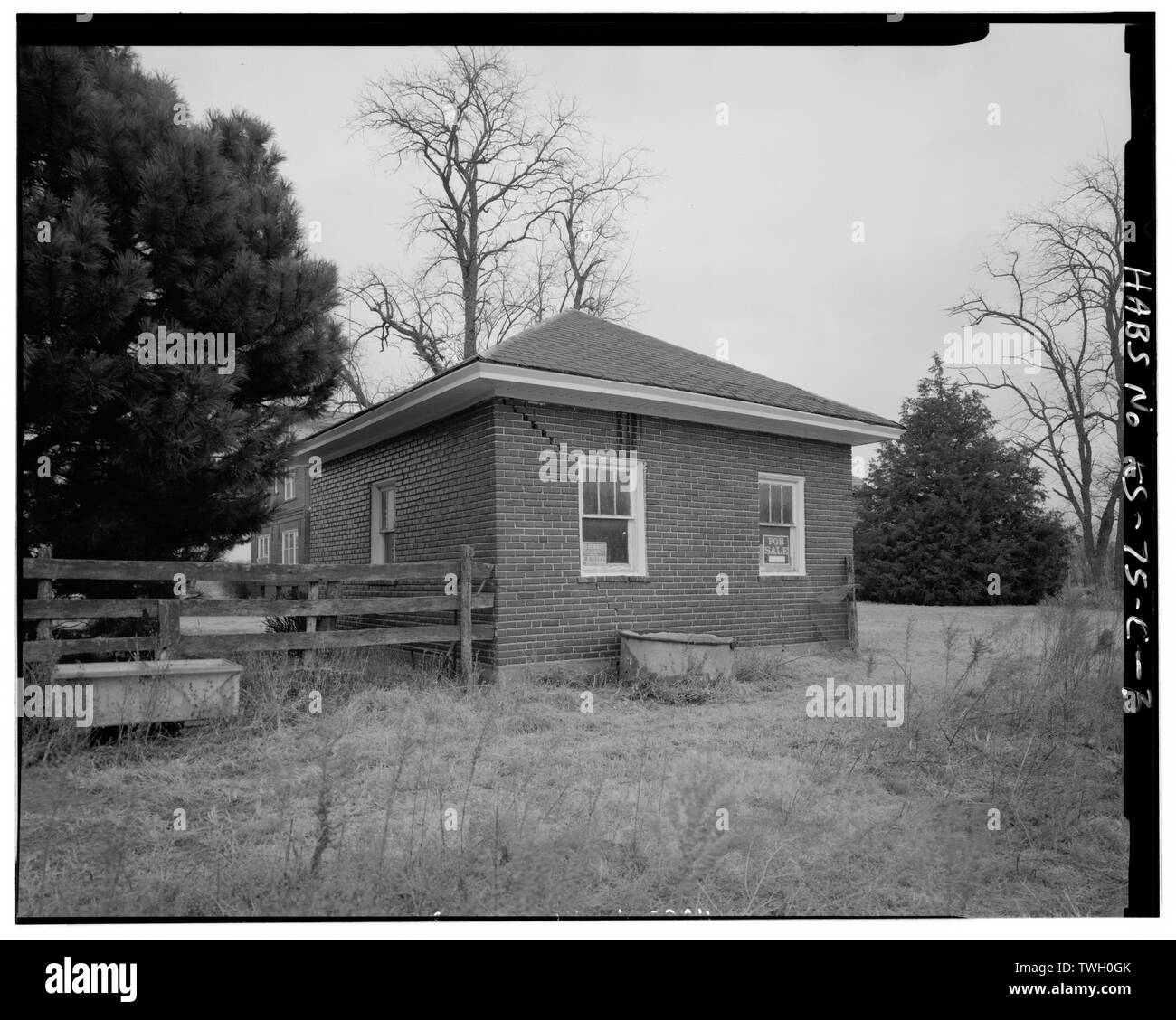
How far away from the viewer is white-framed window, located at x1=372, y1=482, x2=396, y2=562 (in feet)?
37.2

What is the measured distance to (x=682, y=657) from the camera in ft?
28.1

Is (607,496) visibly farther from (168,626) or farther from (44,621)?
(44,621)

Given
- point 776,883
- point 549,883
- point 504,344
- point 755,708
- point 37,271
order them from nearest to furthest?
point 549,883 < point 776,883 < point 37,271 < point 755,708 < point 504,344

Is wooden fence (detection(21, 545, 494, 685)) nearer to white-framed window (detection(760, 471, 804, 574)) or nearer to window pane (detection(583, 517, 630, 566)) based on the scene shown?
window pane (detection(583, 517, 630, 566))

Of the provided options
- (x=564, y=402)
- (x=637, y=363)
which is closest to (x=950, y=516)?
(x=637, y=363)

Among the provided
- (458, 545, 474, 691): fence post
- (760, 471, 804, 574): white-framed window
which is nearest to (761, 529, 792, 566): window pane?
(760, 471, 804, 574): white-framed window

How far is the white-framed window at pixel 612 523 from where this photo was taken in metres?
9.39

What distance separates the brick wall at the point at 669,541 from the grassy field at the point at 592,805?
1.36 m

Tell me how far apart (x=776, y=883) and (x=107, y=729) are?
521 cm

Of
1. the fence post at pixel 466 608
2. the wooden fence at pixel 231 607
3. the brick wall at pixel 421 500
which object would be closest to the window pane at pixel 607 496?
the brick wall at pixel 421 500

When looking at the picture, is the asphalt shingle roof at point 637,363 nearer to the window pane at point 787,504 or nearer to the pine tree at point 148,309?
the window pane at point 787,504
